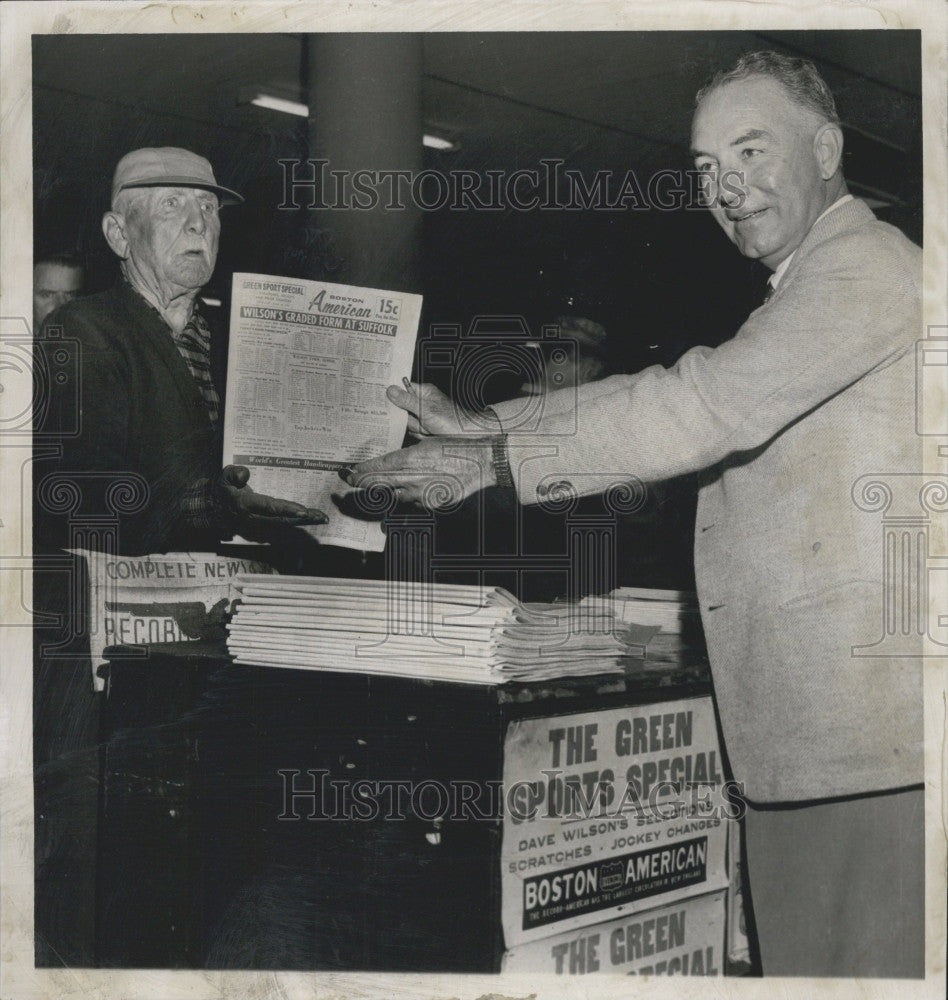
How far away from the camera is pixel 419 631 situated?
2396mm

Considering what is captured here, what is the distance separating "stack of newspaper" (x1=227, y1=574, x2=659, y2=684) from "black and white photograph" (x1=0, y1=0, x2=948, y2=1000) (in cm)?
1

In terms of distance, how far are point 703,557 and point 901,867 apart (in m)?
0.91

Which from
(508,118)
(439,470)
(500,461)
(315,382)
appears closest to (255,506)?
(315,382)

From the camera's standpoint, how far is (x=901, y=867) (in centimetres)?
245

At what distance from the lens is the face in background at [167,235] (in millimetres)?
2561

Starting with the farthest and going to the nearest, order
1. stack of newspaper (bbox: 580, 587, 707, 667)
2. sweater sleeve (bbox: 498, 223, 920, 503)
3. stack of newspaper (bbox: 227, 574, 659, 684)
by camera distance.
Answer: stack of newspaper (bbox: 580, 587, 707, 667) → sweater sleeve (bbox: 498, 223, 920, 503) → stack of newspaper (bbox: 227, 574, 659, 684)

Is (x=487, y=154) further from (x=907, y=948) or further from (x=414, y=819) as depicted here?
(x=907, y=948)

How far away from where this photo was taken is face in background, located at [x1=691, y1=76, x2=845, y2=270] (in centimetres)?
246

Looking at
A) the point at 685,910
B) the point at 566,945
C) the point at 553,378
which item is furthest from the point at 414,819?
the point at 553,378
